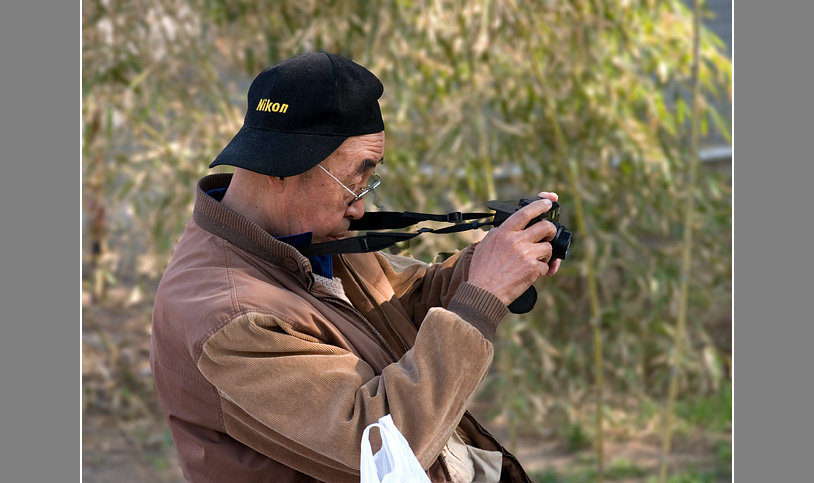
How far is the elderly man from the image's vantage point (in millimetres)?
1662

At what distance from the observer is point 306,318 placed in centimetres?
177

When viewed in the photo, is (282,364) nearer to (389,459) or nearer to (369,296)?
(389,459)

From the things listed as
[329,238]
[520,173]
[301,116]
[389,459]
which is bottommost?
[389,459]

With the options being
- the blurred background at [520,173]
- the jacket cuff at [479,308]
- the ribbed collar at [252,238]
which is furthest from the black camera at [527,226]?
the blurred background at [520,173]

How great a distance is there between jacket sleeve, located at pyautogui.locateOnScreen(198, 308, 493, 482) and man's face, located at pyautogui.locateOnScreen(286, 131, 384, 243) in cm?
33

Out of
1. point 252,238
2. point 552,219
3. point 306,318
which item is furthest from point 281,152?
point 552,219

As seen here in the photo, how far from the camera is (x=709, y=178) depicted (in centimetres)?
484

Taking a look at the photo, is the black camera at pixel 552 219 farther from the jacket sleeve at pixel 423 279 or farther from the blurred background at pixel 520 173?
the blurred background at pixel 520 173

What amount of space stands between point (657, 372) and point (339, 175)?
3.42 meters

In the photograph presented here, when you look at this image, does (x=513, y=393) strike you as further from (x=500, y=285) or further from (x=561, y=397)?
(x=500, y=285)

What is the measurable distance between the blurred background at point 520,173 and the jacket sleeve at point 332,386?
226 centimetres

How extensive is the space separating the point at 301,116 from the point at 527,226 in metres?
→ 0.53

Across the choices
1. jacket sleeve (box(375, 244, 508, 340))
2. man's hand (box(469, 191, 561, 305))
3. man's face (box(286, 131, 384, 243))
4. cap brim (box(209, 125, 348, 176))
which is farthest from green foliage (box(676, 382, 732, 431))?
cap brim (box(209, 125, 348, 176))

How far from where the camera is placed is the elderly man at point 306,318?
1.66 metres
